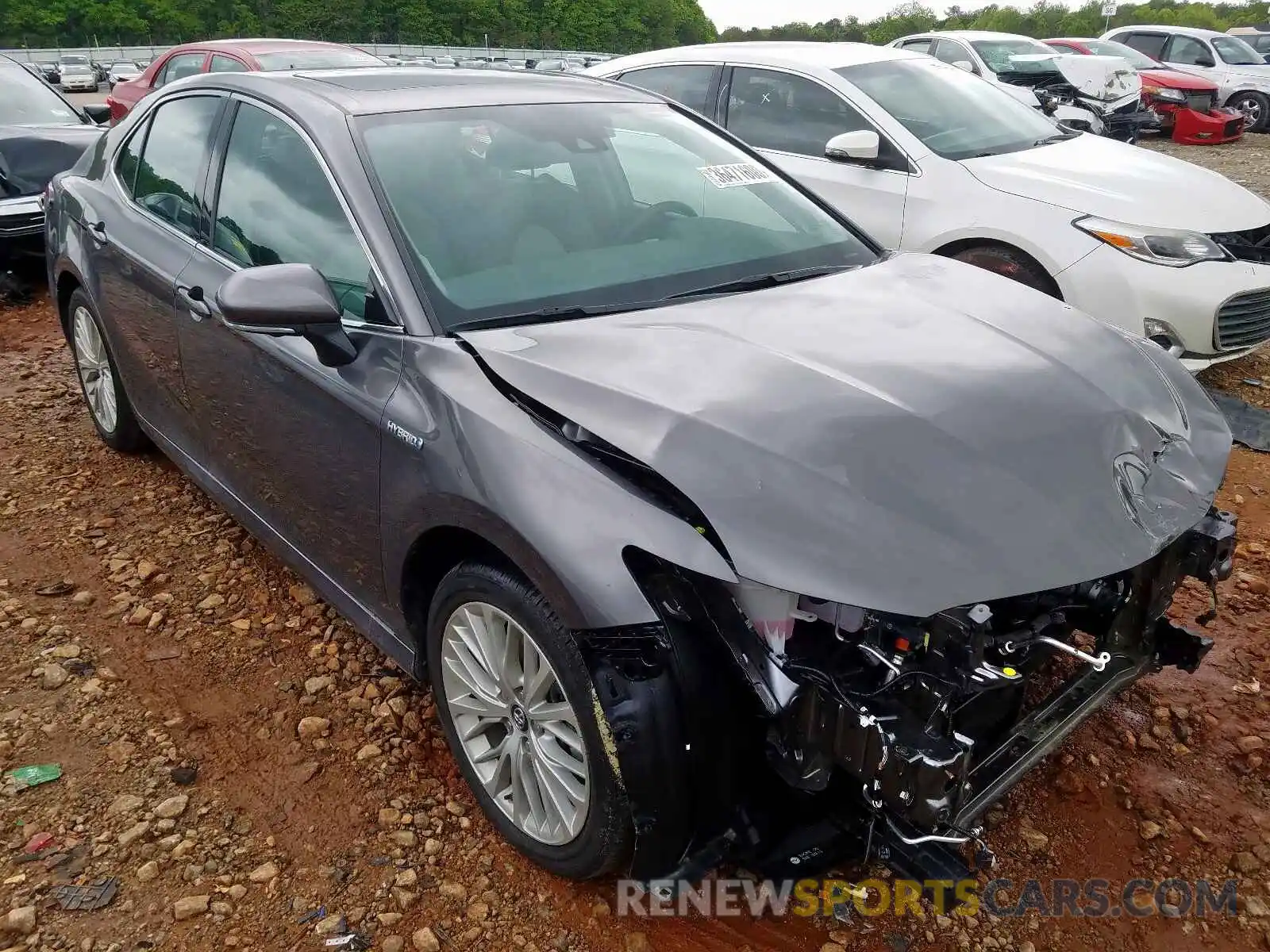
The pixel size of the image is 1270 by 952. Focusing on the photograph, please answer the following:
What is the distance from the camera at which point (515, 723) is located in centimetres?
→ 221

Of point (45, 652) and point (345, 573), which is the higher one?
point (345, 573)

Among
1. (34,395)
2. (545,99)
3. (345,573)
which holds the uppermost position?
(545,99)

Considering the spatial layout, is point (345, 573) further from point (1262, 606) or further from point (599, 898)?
point (1262, 606)

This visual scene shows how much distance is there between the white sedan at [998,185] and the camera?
4590mm

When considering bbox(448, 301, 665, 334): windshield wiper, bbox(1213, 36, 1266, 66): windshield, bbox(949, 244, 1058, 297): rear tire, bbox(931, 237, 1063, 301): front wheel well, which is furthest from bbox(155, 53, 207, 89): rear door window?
bbox(1213, 36, 1266, 66): windshield

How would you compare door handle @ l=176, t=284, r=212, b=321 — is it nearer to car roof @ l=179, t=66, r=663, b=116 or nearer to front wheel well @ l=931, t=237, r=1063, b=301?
car roof @ l=179, t=66, r=663, b=116

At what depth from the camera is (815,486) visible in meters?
1.83

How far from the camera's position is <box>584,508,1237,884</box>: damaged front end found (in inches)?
67.6

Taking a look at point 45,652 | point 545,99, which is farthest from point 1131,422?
point 45,652

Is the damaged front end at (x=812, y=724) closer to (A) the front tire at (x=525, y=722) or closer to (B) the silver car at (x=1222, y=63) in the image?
(A) the front tire at (x=525, y=722)

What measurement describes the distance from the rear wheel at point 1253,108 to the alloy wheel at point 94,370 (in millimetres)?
18422

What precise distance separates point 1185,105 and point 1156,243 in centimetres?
1303

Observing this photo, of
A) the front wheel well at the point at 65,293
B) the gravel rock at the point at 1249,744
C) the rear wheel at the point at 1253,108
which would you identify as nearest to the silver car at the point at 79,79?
the rear wheel at the point at 1253,108

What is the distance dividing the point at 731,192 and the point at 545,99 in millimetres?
658
